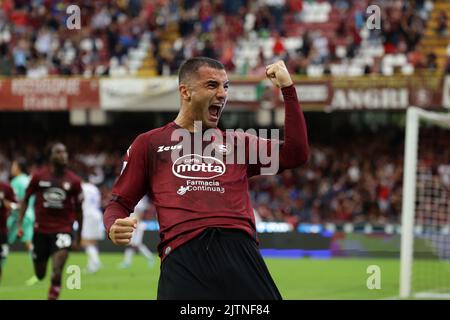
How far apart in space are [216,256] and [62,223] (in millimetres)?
8001

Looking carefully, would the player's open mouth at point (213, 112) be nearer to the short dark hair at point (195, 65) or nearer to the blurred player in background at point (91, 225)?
the short dark hair at point (195, 65)

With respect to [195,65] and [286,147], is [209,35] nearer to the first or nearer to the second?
[195,65]

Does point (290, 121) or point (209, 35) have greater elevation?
point (209, 35)

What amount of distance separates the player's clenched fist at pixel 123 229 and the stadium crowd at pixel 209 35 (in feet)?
76.4

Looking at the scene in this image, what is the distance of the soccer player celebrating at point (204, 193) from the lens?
18.8 ft

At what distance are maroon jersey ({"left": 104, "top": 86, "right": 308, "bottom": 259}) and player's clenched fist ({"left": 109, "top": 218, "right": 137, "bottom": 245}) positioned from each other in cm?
21

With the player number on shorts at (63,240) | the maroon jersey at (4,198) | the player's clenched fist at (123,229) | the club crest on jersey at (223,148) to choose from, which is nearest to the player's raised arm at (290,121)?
the club crest on jersey at (223,148)

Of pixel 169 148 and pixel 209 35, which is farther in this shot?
pixel 209 35

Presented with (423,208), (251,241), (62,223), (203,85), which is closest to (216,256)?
(251,241)

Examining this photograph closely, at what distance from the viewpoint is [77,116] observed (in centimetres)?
3180

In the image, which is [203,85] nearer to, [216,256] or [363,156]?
[216,256]

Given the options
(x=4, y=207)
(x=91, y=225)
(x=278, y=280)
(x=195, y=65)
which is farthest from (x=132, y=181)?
(x=91, y=225)

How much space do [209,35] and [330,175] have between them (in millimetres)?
6084

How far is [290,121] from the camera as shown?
230 inches
